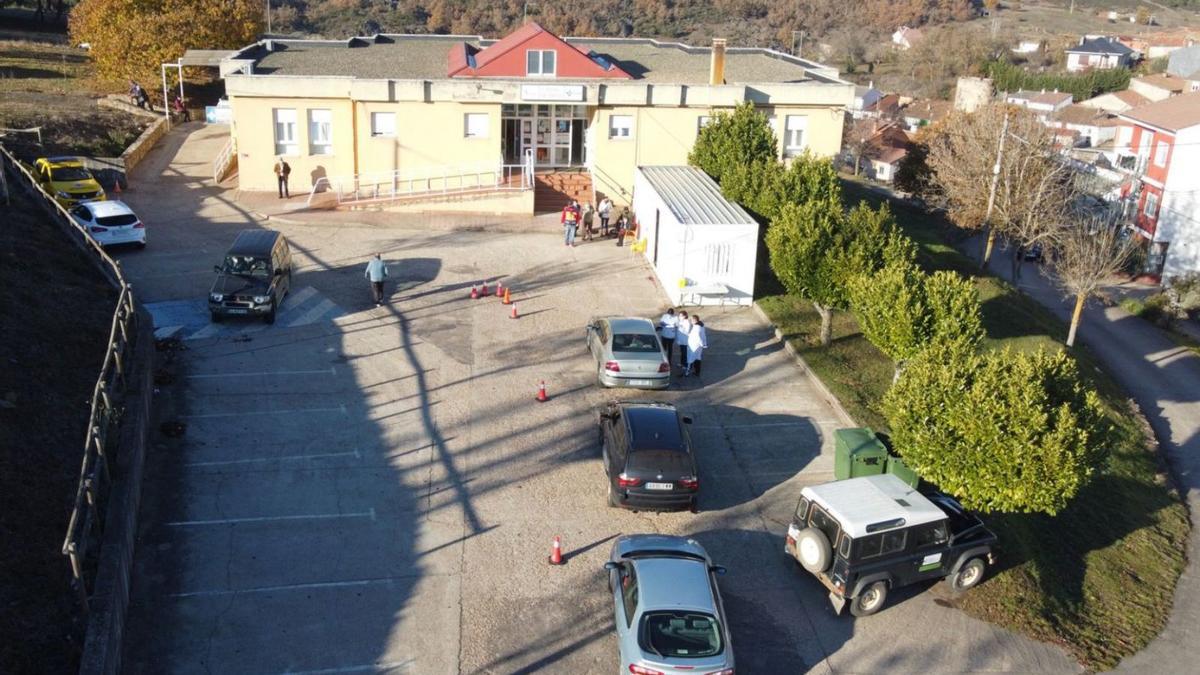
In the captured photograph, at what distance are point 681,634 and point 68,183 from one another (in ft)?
90.5

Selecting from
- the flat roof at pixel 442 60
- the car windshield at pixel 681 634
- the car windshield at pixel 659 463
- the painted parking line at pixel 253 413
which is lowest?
the painted parking line at pixel 253 413

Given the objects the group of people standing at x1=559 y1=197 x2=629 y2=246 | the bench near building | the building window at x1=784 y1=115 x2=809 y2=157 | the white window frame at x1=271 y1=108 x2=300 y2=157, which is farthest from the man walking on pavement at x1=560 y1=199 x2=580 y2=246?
the white window frame at x1=271 y1=108 x2=300 y2=157

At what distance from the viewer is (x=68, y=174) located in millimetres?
31891

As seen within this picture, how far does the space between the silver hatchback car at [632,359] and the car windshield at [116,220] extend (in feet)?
51.3

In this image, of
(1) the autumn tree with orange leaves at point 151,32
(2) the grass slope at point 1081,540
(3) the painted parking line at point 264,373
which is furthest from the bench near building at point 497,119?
(3) the painted parking line at point 264,373

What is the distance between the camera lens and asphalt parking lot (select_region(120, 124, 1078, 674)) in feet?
44.5

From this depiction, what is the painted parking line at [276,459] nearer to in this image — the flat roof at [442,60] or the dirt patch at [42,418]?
the dirt patch at [42,418]

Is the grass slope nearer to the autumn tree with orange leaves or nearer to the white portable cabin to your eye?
the white portable cabin

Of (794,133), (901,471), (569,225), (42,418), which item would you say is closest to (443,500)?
(42,418)

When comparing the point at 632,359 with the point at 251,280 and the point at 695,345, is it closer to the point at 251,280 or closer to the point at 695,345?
the point at 695,345

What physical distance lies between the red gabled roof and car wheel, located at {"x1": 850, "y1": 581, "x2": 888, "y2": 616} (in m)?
26.7

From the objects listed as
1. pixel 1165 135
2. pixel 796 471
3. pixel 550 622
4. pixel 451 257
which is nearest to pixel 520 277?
pixel 451 257

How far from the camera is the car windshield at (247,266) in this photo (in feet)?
78.9

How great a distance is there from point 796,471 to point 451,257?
14964mm
